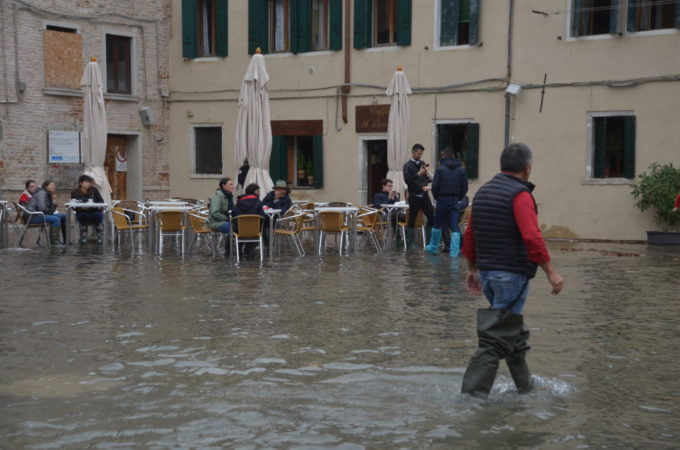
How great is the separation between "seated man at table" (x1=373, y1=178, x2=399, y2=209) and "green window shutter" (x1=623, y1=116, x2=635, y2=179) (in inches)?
193

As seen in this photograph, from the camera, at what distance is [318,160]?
24.3 metres

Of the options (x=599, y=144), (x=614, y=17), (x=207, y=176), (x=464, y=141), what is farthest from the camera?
(x=207, y=176)

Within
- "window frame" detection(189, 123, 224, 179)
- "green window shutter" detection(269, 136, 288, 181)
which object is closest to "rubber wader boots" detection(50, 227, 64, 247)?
"green window shutter" detection(269, 136, 288, 181)

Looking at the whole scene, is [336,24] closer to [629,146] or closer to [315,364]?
[629,146]

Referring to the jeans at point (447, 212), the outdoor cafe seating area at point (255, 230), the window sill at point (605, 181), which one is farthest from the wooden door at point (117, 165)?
the jeans at point (447, 212)

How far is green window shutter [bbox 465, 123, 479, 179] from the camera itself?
21.7 meters

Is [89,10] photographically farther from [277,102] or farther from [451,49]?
[451,49]

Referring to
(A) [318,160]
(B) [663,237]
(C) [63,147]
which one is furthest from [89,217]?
(B) [663,237]

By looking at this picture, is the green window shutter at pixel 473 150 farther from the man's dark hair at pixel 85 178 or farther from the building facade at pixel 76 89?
the building facade at pixel 76 89

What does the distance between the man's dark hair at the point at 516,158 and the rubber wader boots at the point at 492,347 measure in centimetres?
88

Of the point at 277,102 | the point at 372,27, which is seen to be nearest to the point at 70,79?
the point at 277,102

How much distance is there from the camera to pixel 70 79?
24.5m

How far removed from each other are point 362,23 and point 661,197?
838 centimetres

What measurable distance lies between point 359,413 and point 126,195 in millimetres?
21669
